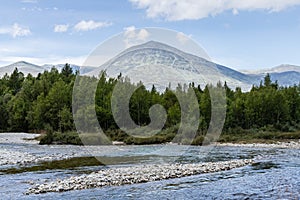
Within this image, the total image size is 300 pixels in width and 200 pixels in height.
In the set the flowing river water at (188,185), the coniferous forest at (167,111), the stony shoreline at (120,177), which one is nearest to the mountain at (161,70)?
the coniferous forest at (167,111)

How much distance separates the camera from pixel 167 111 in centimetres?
8725

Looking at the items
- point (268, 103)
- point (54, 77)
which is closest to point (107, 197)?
point (268, 103)

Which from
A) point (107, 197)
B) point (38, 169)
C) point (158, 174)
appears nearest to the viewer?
point (107, 197)

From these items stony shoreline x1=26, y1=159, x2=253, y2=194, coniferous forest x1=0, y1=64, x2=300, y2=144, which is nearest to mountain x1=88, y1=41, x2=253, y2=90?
coniferous forest x1=0, y1=64, x2=300, y2=144

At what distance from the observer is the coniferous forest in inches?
2864

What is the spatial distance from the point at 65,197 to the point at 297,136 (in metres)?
60.7

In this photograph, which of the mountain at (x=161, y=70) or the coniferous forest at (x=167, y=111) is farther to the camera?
the coniferous forest at (x=167, y=111)

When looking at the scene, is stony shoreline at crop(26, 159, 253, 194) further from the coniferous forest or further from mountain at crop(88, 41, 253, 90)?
the coniferous forest

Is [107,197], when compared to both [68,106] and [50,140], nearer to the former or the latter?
[50,140]

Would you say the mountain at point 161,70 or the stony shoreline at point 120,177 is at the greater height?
the mountain at point 161,70

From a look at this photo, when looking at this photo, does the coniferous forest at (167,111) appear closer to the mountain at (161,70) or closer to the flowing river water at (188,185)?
the mountain at (161,70)

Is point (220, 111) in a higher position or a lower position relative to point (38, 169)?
higher

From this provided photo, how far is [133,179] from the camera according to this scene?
24.2 meters

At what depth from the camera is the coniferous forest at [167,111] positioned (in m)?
72.8
